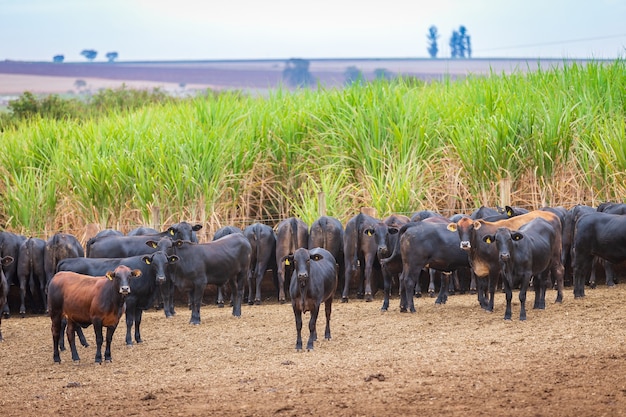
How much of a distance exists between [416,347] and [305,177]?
424 inches

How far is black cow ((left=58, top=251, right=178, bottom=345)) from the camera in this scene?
1255cm

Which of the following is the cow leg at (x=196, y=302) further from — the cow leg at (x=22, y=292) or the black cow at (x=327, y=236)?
the cow leg at (x=22, y=292)

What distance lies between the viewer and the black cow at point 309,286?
37.3 ft

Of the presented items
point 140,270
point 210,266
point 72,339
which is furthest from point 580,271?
point 72,339

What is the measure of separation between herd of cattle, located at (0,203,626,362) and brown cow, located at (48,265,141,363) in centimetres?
1

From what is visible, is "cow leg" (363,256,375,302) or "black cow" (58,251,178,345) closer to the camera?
"black cow" (58,251,178,345)

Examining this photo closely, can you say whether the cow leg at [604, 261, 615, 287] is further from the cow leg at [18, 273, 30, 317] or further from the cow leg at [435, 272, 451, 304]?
the cow leg at [18, 273, 30, 317]

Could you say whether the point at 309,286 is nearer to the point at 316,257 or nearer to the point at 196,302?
the point at 316,257

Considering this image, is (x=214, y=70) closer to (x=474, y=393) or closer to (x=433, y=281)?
(x=433, y=281)

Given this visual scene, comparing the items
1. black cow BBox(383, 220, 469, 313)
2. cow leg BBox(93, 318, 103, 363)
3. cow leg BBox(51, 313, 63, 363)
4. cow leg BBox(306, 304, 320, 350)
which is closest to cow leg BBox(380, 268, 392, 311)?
black cow BBox(383, 220, 469, 313)

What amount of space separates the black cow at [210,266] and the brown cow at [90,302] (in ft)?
9.11

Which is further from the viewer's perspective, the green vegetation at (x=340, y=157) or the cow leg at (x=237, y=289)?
the green vegetation at (x=340, y=157)

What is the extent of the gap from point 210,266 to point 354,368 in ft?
16.2

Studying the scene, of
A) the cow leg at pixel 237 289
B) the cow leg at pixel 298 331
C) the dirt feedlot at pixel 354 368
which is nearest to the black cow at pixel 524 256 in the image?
the dirt feedlot at pixel 354 368
